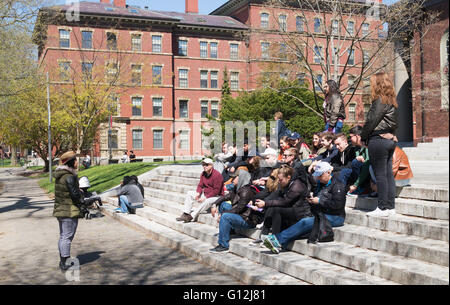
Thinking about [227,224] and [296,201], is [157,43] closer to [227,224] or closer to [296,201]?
[227,224]

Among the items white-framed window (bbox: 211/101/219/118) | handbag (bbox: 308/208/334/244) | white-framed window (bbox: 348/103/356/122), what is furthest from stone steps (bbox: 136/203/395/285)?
white-framed window (bbox: 348/103/356/122)

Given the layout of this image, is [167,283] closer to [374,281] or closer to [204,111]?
[374,281]

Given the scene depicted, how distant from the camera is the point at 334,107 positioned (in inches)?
408

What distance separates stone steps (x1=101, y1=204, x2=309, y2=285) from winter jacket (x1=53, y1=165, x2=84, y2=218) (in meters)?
2.42

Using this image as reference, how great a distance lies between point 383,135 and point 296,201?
176 centimetres

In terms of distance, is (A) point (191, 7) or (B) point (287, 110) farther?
(A) point (191, 7)

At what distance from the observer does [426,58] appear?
28.4 m

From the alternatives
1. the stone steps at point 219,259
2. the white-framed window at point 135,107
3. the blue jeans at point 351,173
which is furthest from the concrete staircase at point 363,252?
→ the white-framed window at point 135,107

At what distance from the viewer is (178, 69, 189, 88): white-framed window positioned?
180 ft

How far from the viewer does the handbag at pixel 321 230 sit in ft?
23.3

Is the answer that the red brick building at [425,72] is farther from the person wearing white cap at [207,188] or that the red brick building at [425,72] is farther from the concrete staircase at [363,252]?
the person wearing white cap at [207,188]

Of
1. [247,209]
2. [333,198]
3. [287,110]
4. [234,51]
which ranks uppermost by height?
[234,51]

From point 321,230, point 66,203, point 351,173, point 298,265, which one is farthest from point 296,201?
point 66,203

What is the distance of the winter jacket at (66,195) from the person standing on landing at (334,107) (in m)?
5.85
